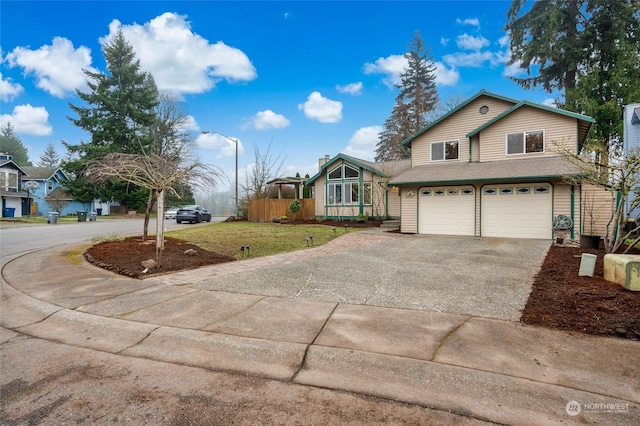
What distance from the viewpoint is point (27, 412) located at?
2320 mm

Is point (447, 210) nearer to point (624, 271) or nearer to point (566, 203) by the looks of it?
point (566, 203)

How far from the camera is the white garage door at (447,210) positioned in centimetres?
1381

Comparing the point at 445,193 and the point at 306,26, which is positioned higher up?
the point at 306,26

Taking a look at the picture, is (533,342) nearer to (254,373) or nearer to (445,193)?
(254,373)

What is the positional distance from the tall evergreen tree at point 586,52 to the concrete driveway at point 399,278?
16961 millimetres

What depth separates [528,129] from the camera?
1402cm

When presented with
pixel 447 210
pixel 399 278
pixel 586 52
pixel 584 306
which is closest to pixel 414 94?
pixel 586 52

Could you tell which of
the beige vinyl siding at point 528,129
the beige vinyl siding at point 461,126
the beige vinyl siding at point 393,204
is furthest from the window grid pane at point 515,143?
the beige vinyl siding at point 393,204

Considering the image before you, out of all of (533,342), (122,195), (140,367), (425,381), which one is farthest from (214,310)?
(122,195)

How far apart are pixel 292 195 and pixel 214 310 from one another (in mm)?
23373

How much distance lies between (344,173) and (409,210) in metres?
7.20

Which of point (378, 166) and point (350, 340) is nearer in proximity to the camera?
point (350, 340)

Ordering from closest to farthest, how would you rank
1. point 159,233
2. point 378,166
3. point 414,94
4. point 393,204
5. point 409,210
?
point 159,233 < point 409,210 < point 393,204 < point 378,166 < point 414,94

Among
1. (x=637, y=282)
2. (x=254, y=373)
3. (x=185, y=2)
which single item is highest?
(x=185, y=2)
